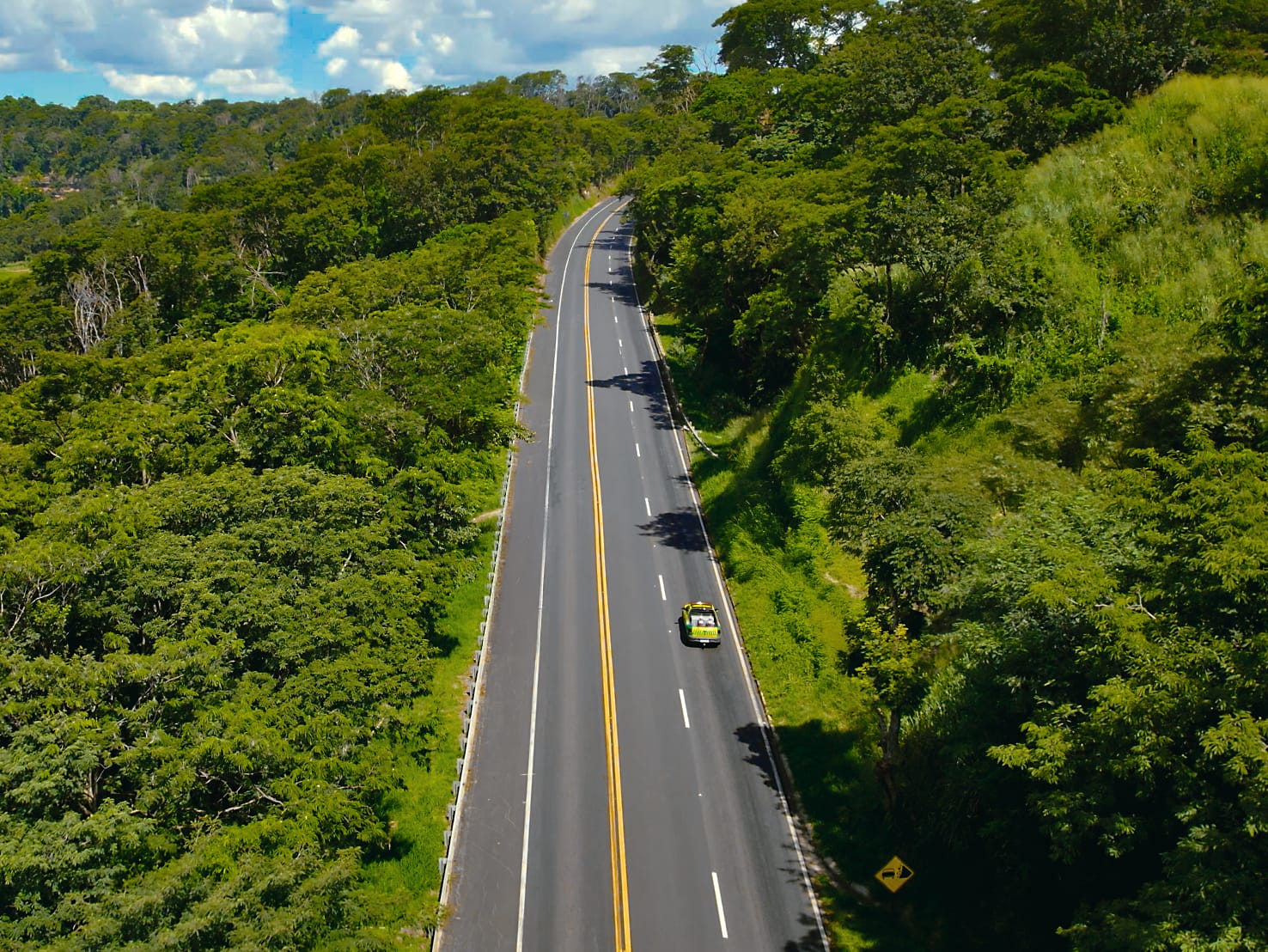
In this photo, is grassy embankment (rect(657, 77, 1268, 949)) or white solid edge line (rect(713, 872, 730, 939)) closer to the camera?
white solid edge line (rect(713, 872, 730, 939))

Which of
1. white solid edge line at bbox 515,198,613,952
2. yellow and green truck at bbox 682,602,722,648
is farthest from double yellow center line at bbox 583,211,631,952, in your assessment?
yellow and green truck at bbox 682,602,722,648

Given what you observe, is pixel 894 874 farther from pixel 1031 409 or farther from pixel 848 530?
pixel 1031 409

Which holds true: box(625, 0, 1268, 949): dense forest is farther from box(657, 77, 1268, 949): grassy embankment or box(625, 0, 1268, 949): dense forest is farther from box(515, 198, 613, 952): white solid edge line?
box(515, 198, 613, 952): white solid edge line

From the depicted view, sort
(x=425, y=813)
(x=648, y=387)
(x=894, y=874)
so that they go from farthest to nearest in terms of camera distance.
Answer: (x=648, y=387) < (x=425, y=813) < (x=894, y=874)

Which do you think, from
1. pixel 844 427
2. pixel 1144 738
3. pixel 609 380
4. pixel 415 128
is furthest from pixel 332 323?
pixel 415 128

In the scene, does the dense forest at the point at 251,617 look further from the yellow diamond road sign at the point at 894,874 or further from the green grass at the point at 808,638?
the yellow diamond road sign at the point at 894,874

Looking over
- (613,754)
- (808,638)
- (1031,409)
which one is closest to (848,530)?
(808,638)

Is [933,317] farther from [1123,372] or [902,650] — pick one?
[902,650]

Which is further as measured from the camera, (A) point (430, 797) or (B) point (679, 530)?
(B) point (679, 530)
